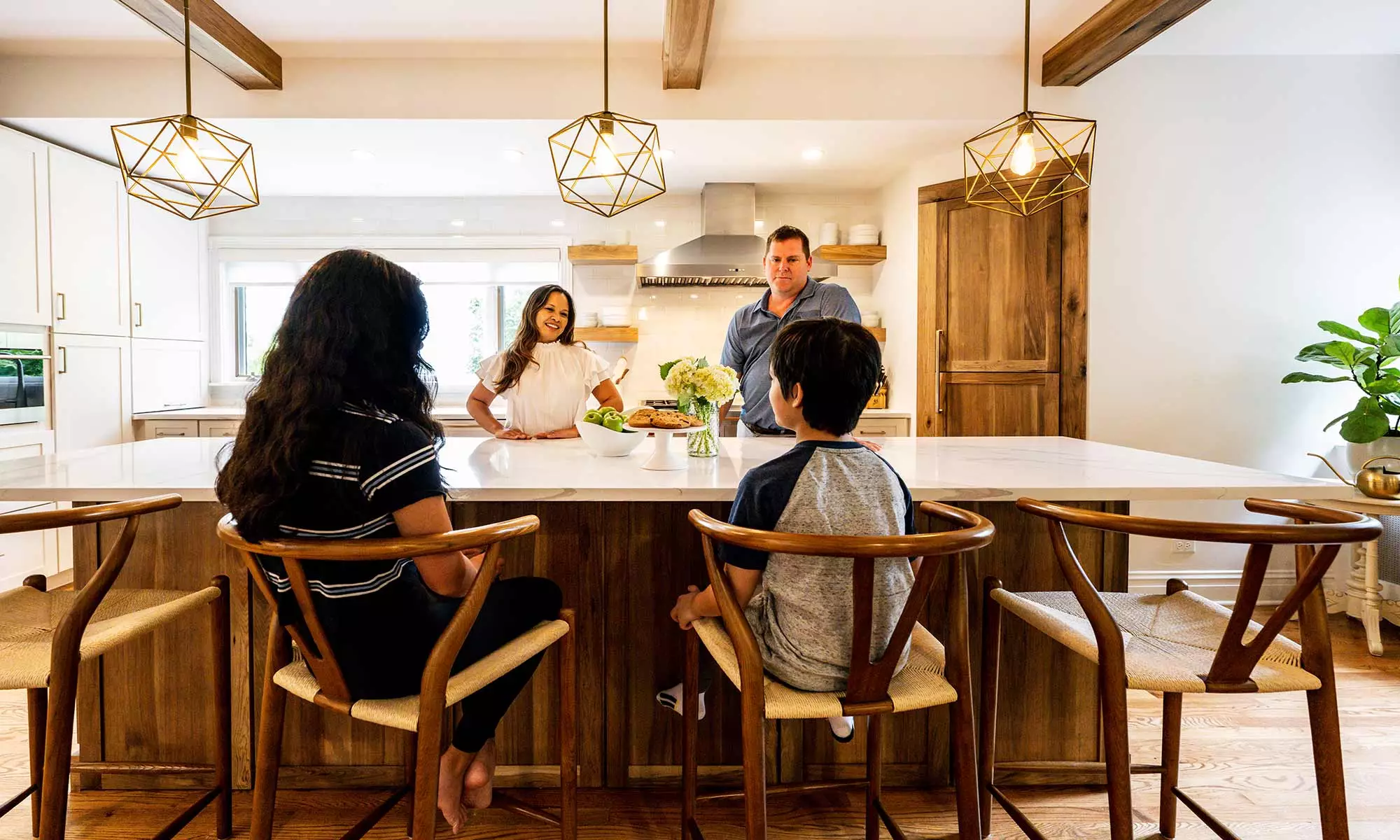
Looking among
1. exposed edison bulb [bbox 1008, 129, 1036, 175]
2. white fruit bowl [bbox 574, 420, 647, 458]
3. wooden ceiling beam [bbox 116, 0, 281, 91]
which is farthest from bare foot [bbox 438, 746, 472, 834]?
wooden ceiling beam [bbox 116, 0, 281, 91]

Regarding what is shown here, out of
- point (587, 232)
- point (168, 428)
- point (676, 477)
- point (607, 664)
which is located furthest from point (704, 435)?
point (168, 428)

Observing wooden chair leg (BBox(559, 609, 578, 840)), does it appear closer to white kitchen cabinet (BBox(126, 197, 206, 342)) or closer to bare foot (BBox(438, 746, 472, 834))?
bare foot (BBox(438, 746, 472, 834))

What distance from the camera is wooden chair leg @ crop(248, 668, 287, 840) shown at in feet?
4.13

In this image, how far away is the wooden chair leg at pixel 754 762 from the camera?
1.13m

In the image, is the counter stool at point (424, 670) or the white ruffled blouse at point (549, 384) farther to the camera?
the white ruffled blouse at point (549, 384)

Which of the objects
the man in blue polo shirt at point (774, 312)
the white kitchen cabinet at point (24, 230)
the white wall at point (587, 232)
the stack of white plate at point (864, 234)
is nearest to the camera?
the man in blue polo shirt at point (774, 312)

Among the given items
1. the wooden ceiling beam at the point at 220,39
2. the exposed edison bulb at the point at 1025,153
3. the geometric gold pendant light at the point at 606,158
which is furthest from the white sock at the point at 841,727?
the wooden ceiling beam at the point at 220,39

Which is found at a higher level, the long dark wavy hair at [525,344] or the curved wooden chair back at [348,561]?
the long dark wavy hair at [525,344]

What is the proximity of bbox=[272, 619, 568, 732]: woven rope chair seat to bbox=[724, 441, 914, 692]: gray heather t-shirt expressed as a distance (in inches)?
15.3

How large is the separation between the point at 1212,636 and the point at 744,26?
2785mm

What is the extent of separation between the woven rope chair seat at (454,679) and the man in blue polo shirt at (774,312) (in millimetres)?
1684

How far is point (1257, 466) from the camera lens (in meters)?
3.54

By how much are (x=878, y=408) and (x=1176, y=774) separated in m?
3.02

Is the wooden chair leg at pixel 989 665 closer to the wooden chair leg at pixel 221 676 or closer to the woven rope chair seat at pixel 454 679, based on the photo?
the woven rope chair seat at pixel 454 679
